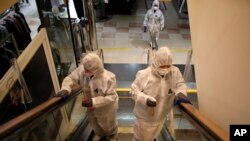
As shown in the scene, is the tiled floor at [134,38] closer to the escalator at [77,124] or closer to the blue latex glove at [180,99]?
the escalator at [77,124]

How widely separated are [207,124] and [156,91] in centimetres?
100

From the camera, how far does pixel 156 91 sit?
2924 mm

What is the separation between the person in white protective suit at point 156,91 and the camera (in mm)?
2746

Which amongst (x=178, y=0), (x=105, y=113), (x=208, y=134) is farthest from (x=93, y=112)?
(x=178, y=0)

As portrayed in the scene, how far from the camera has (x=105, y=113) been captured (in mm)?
3064

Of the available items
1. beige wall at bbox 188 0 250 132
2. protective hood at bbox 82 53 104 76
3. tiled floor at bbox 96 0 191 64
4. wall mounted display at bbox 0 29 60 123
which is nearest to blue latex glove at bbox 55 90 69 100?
protective hood at bbox 82 53 104 76

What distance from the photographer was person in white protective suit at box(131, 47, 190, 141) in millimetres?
2746

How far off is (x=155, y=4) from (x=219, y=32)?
3614mm

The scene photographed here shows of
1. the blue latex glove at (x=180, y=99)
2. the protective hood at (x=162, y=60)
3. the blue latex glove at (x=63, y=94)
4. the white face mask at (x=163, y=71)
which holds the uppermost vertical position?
the protective hood at (x=162, y=60)

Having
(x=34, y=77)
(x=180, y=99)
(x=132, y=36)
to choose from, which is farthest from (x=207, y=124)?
(x=132, y=36)

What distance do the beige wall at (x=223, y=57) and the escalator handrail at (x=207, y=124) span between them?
0.93m

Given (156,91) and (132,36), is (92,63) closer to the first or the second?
(156,91)

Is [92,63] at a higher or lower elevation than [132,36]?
higher

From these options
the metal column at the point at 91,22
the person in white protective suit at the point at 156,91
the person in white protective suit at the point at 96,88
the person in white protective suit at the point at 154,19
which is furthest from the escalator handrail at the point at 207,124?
the person in white protective suit at the point at 154,19
